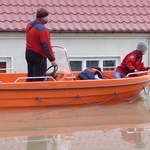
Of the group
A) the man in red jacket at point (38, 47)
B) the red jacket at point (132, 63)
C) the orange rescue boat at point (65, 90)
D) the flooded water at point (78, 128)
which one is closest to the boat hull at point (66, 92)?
the orange rescue boat at point (65, 90)

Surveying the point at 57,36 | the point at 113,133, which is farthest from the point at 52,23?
the point at 113,133

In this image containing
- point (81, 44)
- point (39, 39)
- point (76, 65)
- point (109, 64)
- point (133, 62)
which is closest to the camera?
point (39, 39)

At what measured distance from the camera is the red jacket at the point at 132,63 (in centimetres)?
1242

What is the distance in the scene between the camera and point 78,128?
368 inches

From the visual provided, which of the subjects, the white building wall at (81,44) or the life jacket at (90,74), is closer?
the life jacket at (90,74)

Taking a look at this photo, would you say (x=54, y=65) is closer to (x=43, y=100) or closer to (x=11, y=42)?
(x=43, y=100)

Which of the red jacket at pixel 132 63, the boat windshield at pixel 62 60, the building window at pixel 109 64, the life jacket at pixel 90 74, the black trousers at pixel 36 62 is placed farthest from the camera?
the building window at pixel 109 64

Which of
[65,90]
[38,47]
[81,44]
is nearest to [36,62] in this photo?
[38,47]

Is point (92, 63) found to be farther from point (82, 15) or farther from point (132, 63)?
point (132, 63)

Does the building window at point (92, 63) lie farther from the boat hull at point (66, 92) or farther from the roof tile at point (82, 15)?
the boat hull at point (66, 92)

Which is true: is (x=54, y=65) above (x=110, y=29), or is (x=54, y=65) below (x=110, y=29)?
below

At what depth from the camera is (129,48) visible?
603 inches

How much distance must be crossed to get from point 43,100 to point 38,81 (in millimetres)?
471

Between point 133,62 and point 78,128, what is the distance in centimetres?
358
